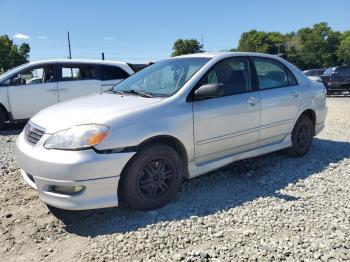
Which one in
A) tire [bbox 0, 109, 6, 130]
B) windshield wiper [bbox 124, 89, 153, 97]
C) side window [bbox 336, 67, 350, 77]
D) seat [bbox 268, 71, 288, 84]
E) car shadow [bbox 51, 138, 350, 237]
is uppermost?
seat [bbox 268, 71, 288, 84]

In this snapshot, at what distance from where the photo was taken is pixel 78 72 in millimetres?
9578

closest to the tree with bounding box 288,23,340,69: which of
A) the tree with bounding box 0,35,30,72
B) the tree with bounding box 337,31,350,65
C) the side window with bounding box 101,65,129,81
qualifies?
the tree with bounding box 337,31,350,65

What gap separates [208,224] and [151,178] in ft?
2.44

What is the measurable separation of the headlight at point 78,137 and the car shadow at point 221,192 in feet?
2.63

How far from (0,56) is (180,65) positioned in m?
64.8

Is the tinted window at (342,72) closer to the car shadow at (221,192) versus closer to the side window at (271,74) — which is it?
the car shadow at (221,192)

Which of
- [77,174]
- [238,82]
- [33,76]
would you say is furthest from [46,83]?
[77,174]

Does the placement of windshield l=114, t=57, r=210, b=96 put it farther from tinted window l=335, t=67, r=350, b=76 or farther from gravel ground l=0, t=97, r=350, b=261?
tinted window l=335, t=67, r=350, b=76

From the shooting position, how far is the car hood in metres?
3.75

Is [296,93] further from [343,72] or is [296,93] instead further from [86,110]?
[343,72]

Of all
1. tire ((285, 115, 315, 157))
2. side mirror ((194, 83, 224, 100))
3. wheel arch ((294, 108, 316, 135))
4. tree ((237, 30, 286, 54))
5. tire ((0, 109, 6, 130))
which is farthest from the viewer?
tree ((237, 30, 286, 54))

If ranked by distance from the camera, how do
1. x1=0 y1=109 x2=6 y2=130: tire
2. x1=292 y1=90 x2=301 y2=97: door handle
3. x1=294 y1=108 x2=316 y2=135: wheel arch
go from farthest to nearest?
x1=0 y1=109 x2=6 y2=130: tire
x1=294 y1=108 x2=316 y2=135: wheel arch
x1=292 y1=90 x2=301 y2=97: door handle

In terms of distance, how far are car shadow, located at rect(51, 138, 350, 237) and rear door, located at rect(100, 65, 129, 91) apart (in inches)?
205

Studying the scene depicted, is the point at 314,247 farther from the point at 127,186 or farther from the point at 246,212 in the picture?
the point at 127,186
